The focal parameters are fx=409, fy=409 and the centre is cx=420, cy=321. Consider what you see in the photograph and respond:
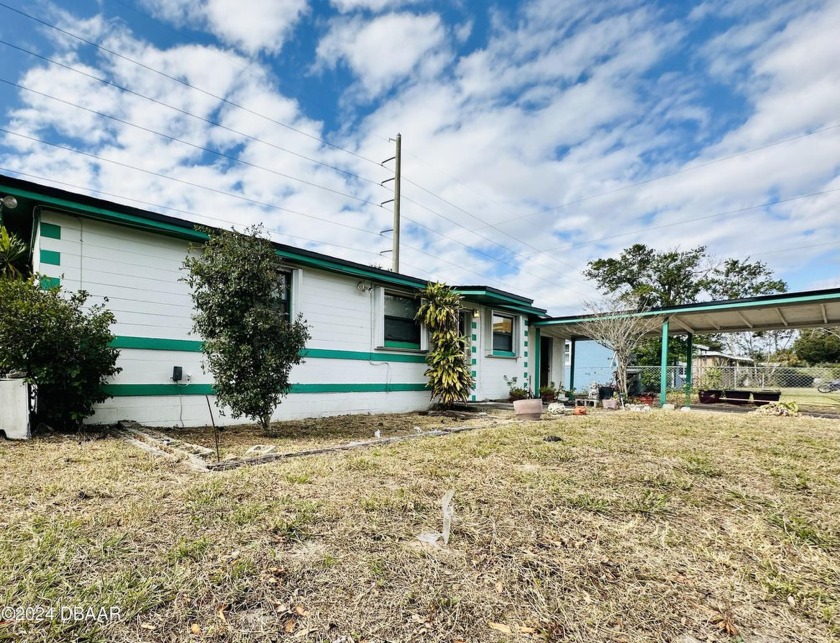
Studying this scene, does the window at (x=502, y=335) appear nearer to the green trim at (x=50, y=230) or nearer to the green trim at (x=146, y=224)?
the green trim at (x=146, y=224)

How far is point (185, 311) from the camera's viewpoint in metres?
6.29

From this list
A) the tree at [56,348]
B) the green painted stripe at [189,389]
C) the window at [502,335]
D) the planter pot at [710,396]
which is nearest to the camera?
the tree at [56,348]

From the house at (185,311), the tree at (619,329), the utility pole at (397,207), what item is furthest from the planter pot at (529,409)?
the utility pole at (397,207)

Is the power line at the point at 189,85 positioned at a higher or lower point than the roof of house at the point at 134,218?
higher

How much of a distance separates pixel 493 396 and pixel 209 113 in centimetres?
1173

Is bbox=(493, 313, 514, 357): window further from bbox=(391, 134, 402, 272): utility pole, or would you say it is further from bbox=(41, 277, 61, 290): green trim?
bbox=(41, 277, 61, 290): green trim

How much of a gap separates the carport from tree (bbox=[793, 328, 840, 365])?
22.9 m

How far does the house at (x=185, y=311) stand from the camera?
5.39m

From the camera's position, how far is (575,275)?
31.0 metres

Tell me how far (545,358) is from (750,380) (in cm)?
951

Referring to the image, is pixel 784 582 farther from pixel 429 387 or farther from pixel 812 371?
pixel 812 371

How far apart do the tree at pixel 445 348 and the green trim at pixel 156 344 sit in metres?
4.71

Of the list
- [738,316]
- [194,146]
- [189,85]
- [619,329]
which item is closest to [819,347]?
[738,316]

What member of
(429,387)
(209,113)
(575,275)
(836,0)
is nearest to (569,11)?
(836,0)
